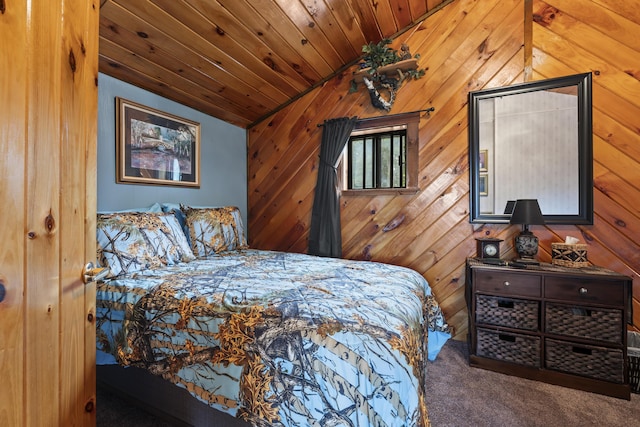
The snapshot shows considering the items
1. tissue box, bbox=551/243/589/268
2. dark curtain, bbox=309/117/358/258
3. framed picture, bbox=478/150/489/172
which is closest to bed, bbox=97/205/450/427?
dark curtain, bbox=309/117/358/258

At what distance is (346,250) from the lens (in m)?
2.95

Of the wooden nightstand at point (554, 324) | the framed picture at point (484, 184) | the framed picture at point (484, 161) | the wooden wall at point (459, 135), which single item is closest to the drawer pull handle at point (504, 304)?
the wooden nightstand at point (554, 324)

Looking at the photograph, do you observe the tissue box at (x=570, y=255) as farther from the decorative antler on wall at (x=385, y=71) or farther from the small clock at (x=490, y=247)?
the decorative antler on wall at (x=385, y=71)

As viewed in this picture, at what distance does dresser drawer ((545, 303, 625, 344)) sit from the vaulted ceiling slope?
2693 millimetres

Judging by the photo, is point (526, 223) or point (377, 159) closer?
point (526, 223)

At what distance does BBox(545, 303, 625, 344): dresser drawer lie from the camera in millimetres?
1697

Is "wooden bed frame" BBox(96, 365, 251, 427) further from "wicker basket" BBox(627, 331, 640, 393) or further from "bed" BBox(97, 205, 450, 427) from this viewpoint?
"wicker basket" BBox(627, 331, 640, 393)

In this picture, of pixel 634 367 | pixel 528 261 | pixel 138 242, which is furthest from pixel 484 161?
pixel 138 242

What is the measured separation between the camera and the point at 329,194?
294cm

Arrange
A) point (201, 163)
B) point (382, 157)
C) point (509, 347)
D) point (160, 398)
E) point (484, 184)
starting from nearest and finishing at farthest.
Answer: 1. point (160, 398)
2. point (509, 347)
3. point (484, 184)
4. point (382, 157)
5. point (201, 163)

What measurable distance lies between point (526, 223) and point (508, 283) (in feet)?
1.52

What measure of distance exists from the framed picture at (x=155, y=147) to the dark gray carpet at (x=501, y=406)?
168cm

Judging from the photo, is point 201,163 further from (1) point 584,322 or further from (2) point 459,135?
(1) point 584,322

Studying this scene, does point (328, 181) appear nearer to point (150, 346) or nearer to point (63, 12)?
point (150, 346)
